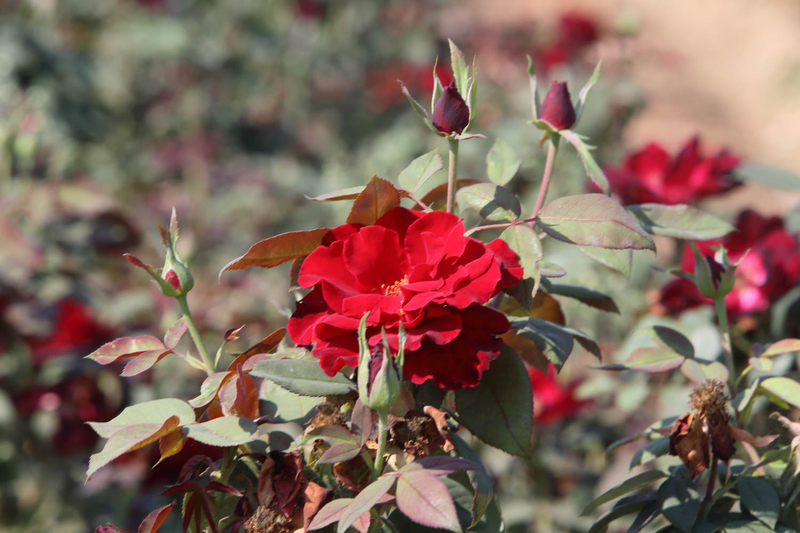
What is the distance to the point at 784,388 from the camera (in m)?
0.60

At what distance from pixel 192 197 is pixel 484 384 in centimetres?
243

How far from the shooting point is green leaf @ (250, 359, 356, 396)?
20.3 inches

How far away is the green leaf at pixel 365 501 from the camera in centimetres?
44

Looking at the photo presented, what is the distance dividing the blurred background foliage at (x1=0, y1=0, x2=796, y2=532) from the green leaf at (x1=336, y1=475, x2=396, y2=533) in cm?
55

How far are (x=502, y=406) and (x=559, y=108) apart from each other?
24cm

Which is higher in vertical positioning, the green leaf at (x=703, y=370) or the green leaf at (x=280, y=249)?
the green leaf at (x=280, y=249)

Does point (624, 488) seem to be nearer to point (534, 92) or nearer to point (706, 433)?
point (706, 433)

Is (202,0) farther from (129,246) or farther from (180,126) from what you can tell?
(129,246)

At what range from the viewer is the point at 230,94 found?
3492 millimetres

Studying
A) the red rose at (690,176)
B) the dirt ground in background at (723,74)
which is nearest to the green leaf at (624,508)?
the red rose at (690,176)

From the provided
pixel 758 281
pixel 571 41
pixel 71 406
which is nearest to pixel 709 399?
pixel 758 281

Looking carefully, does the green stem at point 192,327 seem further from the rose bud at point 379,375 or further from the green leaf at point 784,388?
the green leaf at point 784,388

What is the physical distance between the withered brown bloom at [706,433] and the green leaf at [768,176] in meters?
0.69

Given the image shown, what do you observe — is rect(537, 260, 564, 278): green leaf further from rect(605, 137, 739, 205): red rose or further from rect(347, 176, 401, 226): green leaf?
rect(605, 137, 739, 205): red rose
